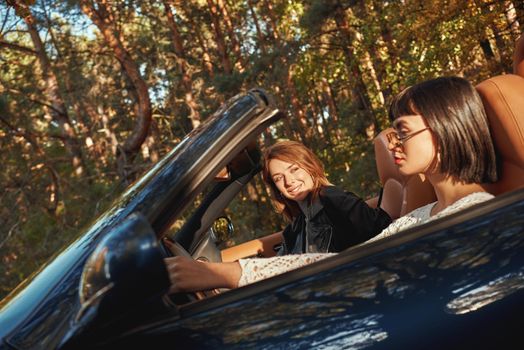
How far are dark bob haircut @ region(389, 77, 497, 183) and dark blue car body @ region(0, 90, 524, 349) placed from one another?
0.52 meters

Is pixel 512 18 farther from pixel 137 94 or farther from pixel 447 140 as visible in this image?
pixel 447 140

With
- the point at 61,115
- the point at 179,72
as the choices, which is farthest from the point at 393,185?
the point at 179,72

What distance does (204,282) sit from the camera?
195cm

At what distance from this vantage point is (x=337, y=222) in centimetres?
319

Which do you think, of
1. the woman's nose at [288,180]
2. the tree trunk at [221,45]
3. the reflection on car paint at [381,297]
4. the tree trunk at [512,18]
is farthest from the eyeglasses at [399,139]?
the tree trunk at [221,45]

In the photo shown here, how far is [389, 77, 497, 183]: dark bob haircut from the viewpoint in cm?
228

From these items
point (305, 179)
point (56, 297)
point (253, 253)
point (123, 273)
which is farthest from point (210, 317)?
point (253, 253)

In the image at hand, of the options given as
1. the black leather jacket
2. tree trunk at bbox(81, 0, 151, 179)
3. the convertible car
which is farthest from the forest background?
the convertible car

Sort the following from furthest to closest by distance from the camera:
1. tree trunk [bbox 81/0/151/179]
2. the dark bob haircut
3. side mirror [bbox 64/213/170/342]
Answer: tree trunk [bbox 81/0/151/179] → the dark bob haircut → side mirror [bbox 64/213/170/342]

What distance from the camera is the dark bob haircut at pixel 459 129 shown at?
2279 millimetres

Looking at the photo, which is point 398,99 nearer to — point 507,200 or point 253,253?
point 507,200

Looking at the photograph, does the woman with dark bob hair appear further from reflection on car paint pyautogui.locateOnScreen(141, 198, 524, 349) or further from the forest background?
the forest background

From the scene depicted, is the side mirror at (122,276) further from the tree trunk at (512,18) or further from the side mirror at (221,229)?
the tree trunk at (512,18)

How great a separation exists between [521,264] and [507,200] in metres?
0.19
